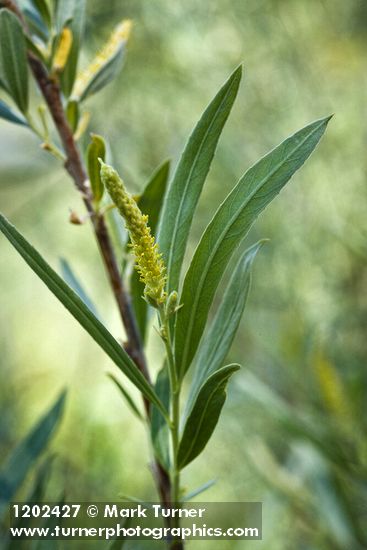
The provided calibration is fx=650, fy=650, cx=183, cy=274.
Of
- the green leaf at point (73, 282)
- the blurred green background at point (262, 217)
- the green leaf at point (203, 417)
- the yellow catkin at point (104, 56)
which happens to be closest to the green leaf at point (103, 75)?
the yellow catkin at point (104, 56)

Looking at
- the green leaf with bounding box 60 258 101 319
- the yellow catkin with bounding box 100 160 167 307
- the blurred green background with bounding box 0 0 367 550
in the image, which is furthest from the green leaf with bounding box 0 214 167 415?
the blurred green background with bounding box 0 0 367 550

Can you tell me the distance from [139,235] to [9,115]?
21cm

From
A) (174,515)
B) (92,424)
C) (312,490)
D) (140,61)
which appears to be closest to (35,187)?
(140,61)

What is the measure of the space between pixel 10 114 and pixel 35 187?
0.83 metres

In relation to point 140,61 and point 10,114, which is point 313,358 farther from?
point 140,61

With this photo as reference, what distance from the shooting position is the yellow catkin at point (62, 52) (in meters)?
0.46

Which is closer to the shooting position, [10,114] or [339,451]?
[10,114]

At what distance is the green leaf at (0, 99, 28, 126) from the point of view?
463mm

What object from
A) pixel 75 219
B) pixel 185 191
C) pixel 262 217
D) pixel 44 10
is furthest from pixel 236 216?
pixel 262 217

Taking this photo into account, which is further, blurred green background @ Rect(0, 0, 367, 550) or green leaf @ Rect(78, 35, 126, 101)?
blurred green background @ Rect(0, 0, 367, 550)

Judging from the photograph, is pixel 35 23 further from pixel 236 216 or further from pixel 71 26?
pixel 236 216

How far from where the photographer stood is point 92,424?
1.10m

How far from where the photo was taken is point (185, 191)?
1.19ft

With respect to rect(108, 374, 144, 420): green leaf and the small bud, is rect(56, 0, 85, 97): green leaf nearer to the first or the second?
the small bud
